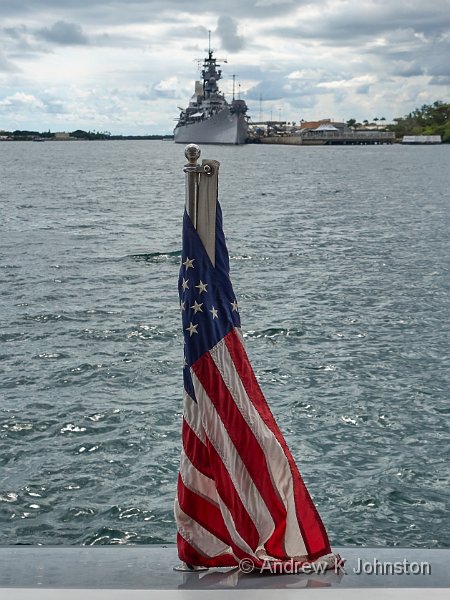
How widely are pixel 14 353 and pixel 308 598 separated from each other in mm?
10234

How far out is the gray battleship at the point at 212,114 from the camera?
14950cm

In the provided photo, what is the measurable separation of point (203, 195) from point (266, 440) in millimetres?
1352

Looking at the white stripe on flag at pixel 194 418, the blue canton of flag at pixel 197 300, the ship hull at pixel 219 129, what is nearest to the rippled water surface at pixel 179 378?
the white stripe on flag at pixel 194 418

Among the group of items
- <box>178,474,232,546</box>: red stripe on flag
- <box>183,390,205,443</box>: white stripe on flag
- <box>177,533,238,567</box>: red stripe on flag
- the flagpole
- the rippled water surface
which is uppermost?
the flagpole

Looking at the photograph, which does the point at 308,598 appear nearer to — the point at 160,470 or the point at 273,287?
the point at 160,470

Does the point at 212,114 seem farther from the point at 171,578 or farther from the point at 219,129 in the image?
the point at 171,578

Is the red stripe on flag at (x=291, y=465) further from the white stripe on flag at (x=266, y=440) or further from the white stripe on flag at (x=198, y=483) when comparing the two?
the white stripe on flag at (x=198, y=483)

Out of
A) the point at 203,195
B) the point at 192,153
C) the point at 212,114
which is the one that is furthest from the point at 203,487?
the point at 212,114

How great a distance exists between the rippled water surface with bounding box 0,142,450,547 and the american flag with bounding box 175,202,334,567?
2.80 meters

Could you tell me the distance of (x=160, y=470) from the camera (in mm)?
8609

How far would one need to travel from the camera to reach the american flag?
178 inches

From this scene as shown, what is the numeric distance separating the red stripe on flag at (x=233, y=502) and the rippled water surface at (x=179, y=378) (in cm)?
288

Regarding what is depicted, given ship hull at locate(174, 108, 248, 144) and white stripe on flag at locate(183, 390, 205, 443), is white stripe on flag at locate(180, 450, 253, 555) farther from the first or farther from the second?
ship hull at locate(174, 108, 248, 144)

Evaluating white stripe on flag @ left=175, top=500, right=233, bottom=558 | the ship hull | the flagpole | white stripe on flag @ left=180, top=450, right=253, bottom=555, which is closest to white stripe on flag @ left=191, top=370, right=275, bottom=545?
white stripe on flag @ left=180, top=450, right=253, bottom=555
